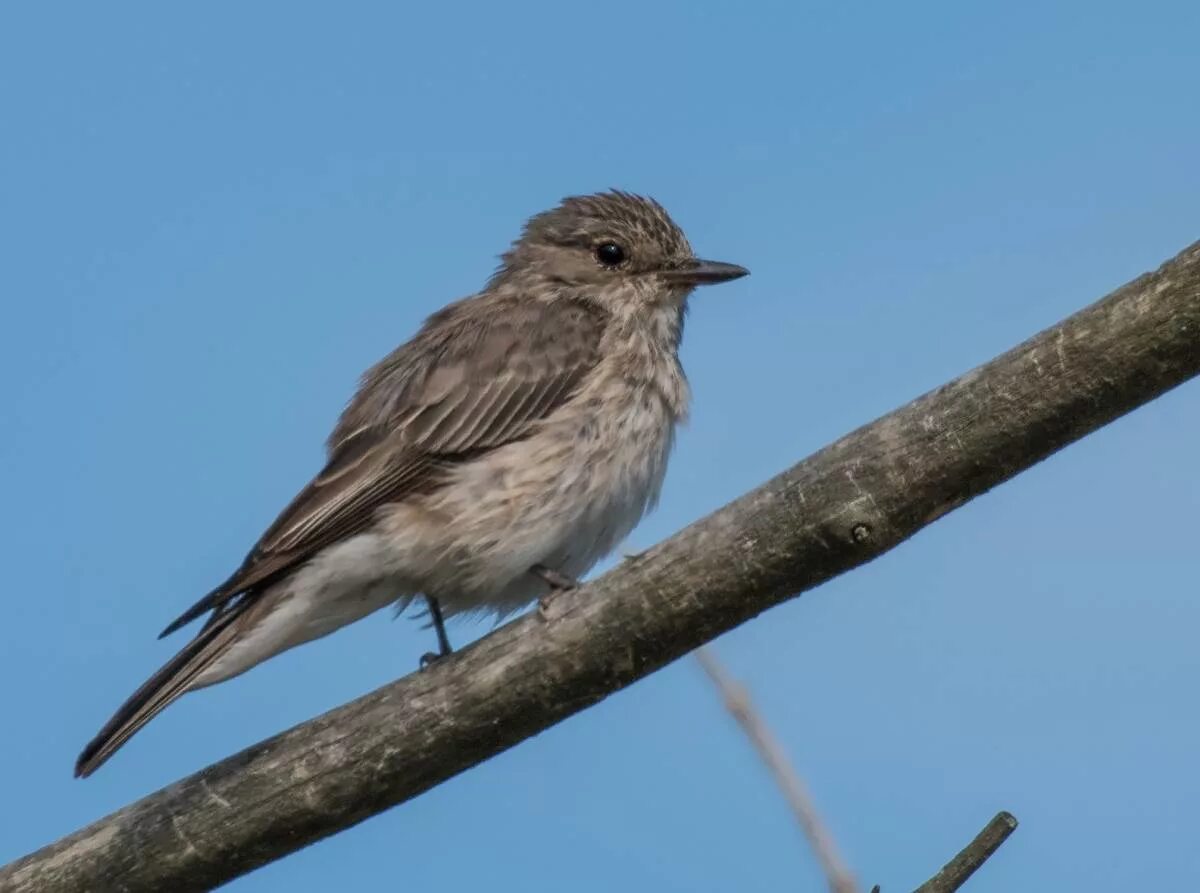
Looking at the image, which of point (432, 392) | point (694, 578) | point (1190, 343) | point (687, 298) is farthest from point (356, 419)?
point (1190, 343)

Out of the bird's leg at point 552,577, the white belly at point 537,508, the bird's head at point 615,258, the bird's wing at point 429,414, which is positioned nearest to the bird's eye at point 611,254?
the bird's head at point 615,258

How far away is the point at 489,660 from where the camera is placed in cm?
459

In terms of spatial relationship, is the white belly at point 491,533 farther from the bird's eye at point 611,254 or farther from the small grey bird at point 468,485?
the bird's eye at point 611,254

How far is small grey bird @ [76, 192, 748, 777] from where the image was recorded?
19.8 ft

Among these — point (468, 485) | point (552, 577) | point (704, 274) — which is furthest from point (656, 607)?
point (704, 274)

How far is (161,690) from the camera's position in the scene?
540 cm

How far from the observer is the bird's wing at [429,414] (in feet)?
20.1

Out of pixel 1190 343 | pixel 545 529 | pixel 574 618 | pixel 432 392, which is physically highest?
pixel 432 392

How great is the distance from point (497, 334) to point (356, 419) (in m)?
0.72

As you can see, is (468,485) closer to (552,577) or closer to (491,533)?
(491,533)

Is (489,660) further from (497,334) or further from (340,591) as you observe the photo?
(497,334)

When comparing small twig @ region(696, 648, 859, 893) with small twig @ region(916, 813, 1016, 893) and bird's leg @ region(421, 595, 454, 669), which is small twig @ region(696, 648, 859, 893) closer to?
small twig @ region(916, 813, 1016, 893)

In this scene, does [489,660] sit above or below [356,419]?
below

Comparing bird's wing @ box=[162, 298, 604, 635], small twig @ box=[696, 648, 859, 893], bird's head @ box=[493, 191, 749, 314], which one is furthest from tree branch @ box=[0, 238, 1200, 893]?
bird's head @ box=[493, 191, 749, 314]
